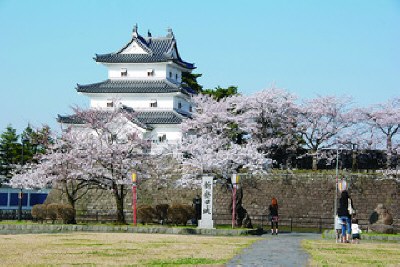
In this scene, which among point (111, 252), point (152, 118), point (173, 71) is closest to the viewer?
point (111, 252)

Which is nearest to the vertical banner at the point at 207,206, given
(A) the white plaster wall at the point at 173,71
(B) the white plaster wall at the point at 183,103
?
(B) the white plaster wall at the point at 183,103

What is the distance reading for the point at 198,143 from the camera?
170 ft

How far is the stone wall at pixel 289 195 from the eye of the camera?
49906 mm

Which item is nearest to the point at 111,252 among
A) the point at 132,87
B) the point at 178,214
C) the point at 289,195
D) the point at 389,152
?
the point at 178,214

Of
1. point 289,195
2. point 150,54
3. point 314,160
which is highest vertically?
point 150,54

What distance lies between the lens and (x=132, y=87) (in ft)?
191

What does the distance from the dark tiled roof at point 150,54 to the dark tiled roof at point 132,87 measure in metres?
1.55

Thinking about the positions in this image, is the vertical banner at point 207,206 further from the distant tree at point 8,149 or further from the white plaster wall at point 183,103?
the distant tree at point 8,149

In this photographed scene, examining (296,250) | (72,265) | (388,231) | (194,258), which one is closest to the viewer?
(72,265)

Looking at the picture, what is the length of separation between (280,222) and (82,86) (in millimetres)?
18441

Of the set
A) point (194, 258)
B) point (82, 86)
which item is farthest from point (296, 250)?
point (82, 86)

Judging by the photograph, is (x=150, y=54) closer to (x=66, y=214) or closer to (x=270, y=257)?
(x=66, y=214)

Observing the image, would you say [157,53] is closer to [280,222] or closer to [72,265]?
[280,222]

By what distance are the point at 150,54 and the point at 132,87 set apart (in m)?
3.07
